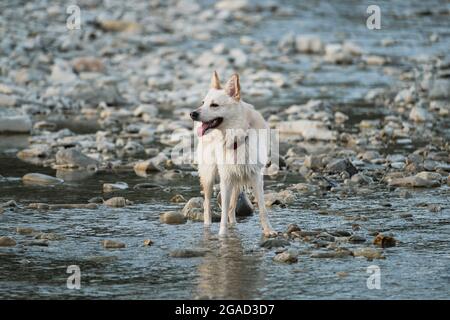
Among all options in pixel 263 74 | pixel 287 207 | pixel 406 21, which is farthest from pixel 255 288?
pixel 406 21

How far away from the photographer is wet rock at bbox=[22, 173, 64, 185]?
11914mm

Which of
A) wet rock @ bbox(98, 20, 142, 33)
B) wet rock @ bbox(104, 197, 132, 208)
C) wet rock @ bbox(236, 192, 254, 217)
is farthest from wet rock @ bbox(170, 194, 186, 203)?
wet rock @ bbox(98, 20, 142, 33)

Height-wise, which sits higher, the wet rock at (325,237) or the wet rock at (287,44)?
the wet rock at (287,44)

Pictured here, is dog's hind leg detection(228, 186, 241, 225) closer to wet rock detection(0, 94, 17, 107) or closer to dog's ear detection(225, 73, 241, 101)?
dog's ear detection(225, 73, 241, 101)

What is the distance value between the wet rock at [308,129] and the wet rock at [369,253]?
6.44 m

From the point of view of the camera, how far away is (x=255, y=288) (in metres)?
7.52

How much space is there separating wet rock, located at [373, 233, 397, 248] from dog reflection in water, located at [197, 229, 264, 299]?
3.63 ft

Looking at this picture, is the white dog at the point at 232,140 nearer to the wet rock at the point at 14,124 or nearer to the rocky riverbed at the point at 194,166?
the rocky riverbed at the point at 194,166

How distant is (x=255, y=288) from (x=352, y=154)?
20.6 ft

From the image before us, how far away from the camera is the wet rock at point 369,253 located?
27.4ft

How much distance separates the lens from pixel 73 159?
1288cm

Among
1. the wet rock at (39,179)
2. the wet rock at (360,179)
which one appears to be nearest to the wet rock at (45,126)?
the wet rock at (39,179)

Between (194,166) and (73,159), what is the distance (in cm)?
156

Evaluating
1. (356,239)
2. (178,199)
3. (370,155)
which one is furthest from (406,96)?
(356,239)
